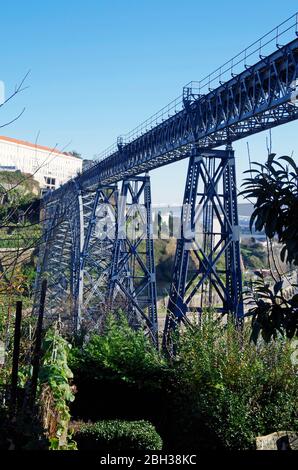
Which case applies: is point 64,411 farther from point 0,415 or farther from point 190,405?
point 190,405

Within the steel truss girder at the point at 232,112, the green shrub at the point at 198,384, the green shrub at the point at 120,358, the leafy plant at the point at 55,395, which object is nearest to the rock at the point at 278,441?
the green shrub at the point at 198,384

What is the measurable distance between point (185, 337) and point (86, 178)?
1778cm

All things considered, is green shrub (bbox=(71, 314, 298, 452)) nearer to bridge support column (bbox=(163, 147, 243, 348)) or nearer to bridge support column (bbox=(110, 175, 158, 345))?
bridge support column (bbox=(163, 147, 243, 348))

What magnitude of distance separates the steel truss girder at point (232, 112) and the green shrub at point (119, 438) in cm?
483

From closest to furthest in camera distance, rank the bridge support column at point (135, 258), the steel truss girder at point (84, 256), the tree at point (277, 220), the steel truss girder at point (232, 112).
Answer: the tree at point (277, 220)
the steel truss girder at point (232, 112)
the bridge support column at point (135, 258)
the steel truss girder at point (84, 256)

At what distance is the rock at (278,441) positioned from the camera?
171 inches

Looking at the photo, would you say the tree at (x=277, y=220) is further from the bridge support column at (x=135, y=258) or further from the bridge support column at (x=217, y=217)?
the bridge support column at (x=135, y=258)

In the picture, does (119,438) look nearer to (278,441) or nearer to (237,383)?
(237,383)

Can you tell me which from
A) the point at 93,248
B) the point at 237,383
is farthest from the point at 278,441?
the point at 93,248

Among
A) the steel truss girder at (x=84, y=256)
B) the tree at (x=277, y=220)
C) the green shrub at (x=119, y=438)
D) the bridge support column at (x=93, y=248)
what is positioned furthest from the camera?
the bridge support column at (x=93, y=248)

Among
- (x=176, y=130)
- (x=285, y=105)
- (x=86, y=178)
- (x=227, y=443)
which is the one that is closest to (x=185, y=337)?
(x=227, y=443)

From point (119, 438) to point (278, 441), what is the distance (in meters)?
1.34

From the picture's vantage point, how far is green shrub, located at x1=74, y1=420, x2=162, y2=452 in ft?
15.2
